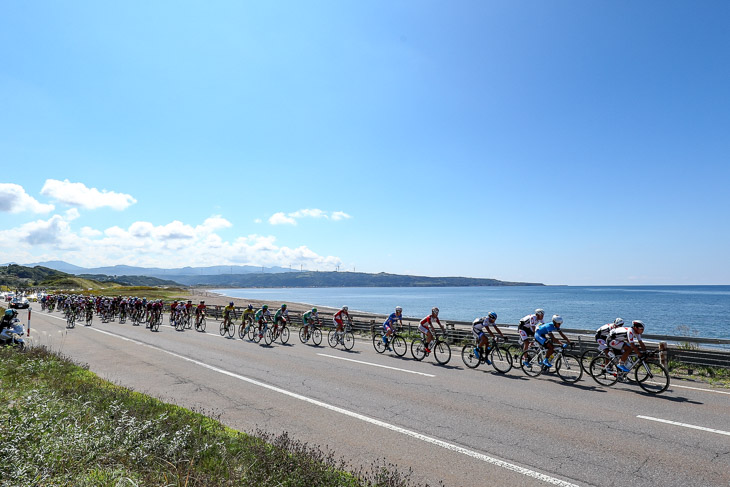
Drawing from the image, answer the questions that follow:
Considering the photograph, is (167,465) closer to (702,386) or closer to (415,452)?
(415,452)

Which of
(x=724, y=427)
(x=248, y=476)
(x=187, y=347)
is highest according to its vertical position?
(x=248, y=476)

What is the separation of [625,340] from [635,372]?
852 millimetres

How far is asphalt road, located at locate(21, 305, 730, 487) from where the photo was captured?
582 centimetres

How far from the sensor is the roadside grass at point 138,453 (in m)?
4.09

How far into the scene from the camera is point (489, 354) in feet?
44.1

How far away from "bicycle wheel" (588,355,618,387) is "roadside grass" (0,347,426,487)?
8.26 m

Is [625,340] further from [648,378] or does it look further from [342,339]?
[342,339]

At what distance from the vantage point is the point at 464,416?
813cm

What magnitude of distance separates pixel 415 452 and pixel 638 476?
10.3ft

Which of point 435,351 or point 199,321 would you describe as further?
point 199,321

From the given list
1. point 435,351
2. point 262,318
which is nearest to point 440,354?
point 435,351

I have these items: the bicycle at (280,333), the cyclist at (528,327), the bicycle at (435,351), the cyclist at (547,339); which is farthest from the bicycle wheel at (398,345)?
the bicycle at (280,333)

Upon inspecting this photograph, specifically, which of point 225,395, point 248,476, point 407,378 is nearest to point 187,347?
point 225,395

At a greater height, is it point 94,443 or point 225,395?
point 94,443
